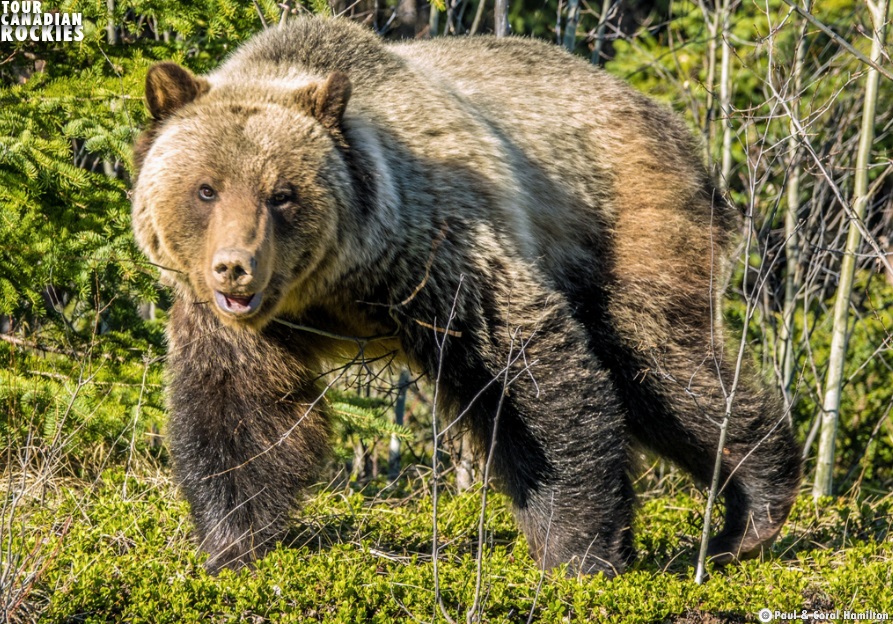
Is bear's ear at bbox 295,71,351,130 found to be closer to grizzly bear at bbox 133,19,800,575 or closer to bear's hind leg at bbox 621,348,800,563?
grizzly bear at bbox 133,19,800,575

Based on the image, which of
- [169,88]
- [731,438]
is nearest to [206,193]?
[169,88]

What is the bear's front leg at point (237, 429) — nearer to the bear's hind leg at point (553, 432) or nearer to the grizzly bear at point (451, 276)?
the grizzly bear at point (451, 276)

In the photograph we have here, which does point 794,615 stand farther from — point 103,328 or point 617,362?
point 103,328

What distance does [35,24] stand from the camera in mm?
6688

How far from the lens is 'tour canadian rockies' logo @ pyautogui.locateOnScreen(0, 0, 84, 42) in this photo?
21.8 feet

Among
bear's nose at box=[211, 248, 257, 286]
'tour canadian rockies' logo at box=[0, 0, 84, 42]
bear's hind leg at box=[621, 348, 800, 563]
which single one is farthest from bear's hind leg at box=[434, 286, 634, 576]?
'tour canadian rockies' logo at box=[0, 0, 84, 42]

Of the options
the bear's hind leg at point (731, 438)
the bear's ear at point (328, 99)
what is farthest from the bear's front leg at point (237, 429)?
the bear's hind leg at point (731, 438)

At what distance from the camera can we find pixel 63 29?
22.1 ft

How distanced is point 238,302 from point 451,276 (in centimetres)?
108

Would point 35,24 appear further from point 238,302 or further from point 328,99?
point 238,302

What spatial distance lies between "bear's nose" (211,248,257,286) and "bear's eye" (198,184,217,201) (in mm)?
407

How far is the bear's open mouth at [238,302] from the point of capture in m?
4.70

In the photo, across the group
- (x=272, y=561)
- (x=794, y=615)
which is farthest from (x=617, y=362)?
(x=272, y=561)

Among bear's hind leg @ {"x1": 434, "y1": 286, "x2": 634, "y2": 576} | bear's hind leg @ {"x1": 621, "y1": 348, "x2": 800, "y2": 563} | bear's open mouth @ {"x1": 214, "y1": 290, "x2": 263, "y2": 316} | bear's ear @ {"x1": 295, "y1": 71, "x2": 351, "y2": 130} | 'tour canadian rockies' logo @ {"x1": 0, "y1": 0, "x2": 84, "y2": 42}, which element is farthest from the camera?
'tour canadian rockies' logo @ {"x1": 0, "y1": 0, "x2": 84, "y2": 42}
